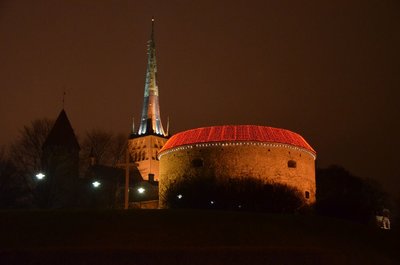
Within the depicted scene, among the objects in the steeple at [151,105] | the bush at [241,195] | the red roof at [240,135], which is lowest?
the bush at [241,195]

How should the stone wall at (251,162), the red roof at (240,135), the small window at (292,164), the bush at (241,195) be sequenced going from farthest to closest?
the small window at (292,164) → the red roof at (240,135) → the stone wall at (251,162) → the bush at (241,195)

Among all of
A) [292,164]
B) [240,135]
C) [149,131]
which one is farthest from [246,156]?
[149,131]

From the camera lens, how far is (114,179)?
215ft

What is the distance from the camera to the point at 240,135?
40406mm

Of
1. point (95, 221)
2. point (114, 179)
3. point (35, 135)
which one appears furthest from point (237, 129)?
point (114, 179)

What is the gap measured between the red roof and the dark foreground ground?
10.8m

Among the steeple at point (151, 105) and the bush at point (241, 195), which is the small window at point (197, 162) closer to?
the bush at point (241, 195)

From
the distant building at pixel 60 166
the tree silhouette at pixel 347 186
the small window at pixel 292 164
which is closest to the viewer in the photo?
the small window at pixel 292 164

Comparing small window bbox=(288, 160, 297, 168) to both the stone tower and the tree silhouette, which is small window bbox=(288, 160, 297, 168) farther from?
the stone tower

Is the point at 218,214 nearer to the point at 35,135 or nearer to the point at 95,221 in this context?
the point at 95,221

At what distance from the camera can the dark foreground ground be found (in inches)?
800

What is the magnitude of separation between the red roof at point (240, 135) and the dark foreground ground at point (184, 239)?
425 inches

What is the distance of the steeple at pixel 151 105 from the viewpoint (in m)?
105

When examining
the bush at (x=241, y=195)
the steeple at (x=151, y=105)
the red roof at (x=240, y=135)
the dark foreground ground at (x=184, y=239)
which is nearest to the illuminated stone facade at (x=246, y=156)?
the red roof at (x=240, y=135)
